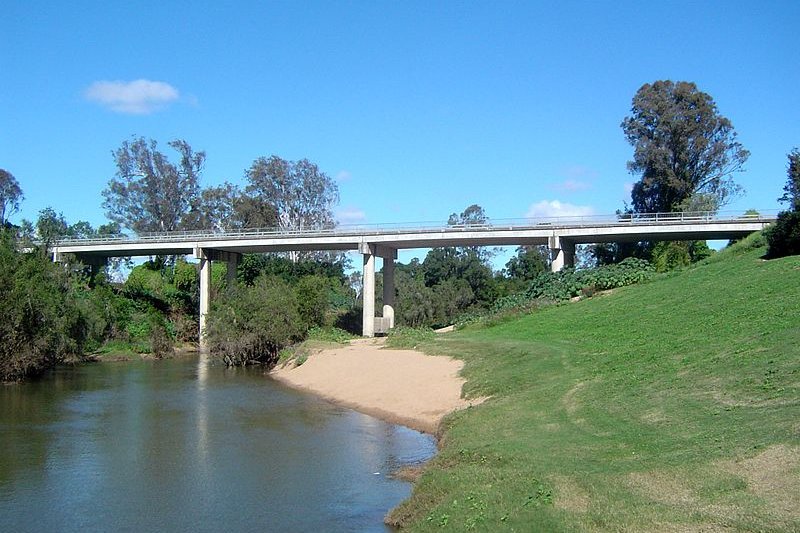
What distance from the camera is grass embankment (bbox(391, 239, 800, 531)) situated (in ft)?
38.9

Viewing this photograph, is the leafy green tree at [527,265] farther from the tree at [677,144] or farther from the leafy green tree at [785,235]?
the leafy green tree at [785,235]

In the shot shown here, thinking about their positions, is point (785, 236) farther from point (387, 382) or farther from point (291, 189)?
point (291, 189)

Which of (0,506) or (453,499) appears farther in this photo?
(0,506)

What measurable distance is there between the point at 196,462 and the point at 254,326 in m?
32.2

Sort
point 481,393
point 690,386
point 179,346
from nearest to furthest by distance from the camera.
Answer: point 690,386 < point 481,393 < point 179,346

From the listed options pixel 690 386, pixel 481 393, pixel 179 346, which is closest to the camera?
pixel 690 386

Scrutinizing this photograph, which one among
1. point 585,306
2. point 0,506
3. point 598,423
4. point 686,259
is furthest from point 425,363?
point 686,259

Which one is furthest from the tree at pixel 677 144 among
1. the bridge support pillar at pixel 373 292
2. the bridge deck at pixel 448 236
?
the bridge support pillar at pixel 373 292

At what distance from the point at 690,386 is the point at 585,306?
29.5 metres

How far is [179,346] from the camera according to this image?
253 ft

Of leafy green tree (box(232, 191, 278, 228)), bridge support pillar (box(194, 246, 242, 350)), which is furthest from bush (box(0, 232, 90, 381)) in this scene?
leafy green tree (box(232, 191, 278, 228))

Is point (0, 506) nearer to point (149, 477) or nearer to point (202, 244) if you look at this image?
point (149, 477)

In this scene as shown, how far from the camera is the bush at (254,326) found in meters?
54.5

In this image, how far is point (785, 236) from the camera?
4075cm
